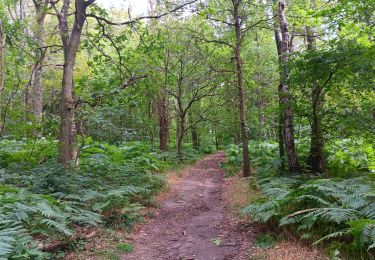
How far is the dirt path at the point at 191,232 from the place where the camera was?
5020mm

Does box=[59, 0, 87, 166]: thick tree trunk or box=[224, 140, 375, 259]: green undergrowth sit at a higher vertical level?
box=[59, 0, 87, 166]: thick tree trunk

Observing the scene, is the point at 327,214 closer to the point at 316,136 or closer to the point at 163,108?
the point at 316,136

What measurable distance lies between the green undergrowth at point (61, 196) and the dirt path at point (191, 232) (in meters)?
0.44

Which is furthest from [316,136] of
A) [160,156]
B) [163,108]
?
[163,108]

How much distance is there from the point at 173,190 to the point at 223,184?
236cm

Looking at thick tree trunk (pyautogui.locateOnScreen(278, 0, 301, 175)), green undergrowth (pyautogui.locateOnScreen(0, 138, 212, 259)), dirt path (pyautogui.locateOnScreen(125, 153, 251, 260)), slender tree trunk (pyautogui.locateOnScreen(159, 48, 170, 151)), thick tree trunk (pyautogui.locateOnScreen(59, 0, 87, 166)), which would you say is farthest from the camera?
slender tree trunk (pyautogui.locateOnScreen(159, 48, 170, 151))

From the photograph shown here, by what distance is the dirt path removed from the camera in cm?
502

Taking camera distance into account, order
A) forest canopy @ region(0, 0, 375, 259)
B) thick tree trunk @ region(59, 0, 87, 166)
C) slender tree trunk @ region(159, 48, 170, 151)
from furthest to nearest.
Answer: slender tree trunk @ region(159, 48, 170, 151)
thick tree trunk @ region(59, 0, 87, 166)
forest canopy @ region(0, 0, 375, 259)

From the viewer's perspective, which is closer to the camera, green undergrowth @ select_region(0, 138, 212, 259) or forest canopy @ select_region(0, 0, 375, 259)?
green undergrowth @ select_region(0, 138, 212, 259)

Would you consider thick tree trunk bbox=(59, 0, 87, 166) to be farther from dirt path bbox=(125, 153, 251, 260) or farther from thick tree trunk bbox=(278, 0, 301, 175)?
thick tree trunk bbox=(278, 0, 301, 175)

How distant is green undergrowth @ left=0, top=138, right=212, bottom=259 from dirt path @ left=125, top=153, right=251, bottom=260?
0.44m

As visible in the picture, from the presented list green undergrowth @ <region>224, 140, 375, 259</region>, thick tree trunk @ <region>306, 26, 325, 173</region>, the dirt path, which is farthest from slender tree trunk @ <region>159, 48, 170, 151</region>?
green undergrowth @ <region>224, 140, 375, 259</region>

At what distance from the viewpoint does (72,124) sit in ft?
27.9

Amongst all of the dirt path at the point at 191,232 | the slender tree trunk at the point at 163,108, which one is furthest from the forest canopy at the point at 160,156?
the slender tree trunk at the point at 163,108
